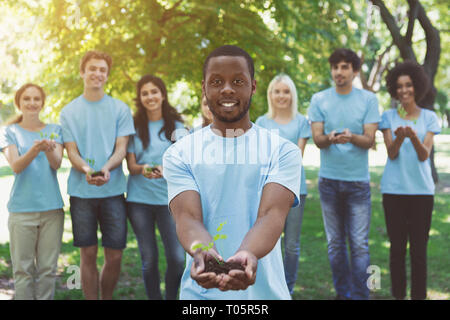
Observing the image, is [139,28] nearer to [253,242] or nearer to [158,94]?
[158,94]

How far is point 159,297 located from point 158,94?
2087mm

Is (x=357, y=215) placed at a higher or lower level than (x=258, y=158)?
lower

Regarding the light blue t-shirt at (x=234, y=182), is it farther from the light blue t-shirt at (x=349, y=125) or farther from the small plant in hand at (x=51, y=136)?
the light blue t-shirt at (x=349, y=125)

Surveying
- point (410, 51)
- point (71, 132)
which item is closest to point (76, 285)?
point (71, 132)

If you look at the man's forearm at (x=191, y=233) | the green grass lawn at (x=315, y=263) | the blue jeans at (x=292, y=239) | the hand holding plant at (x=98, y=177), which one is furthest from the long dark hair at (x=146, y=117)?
the man's forearm at (x=191, y=233)

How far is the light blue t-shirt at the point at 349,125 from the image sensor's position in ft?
16.8

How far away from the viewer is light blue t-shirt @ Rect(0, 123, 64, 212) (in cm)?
451

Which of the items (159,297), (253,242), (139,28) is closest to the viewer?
(253,242)

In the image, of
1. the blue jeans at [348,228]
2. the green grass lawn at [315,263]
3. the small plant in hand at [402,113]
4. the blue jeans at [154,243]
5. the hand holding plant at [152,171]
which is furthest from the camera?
the green grass lawn at [315,263]

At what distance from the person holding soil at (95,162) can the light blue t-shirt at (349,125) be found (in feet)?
6.94

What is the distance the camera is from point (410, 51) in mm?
9234

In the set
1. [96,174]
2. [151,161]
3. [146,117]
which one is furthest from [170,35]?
[96,174]

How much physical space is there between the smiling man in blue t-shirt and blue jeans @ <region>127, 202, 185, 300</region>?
169cm

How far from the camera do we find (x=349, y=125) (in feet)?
17.0
